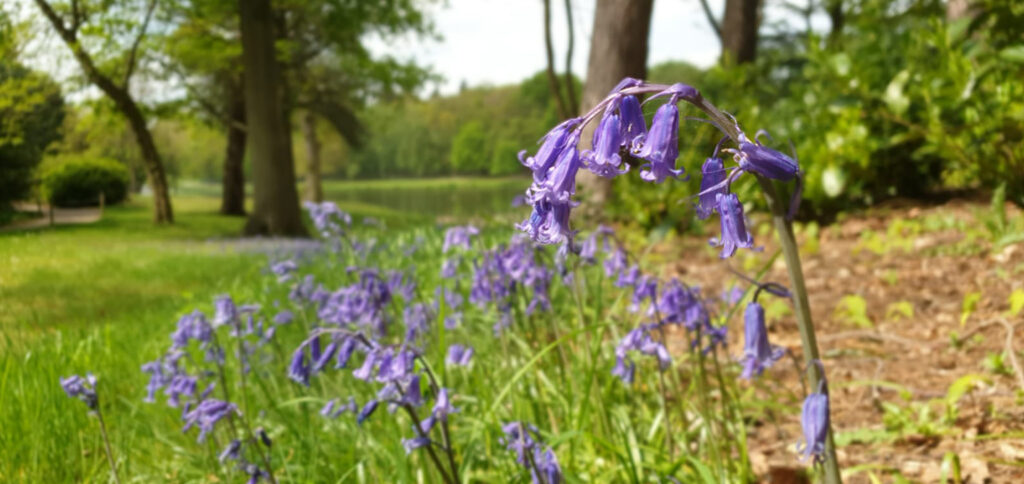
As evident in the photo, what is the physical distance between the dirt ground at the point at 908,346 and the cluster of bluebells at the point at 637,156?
104 centimetres

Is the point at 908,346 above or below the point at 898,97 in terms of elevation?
below

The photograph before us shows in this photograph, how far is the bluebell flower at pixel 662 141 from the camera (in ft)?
2.69

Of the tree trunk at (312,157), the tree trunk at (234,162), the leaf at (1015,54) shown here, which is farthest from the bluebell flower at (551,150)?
the tree trunk at (312,157)

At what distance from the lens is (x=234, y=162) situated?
23062 millimetres

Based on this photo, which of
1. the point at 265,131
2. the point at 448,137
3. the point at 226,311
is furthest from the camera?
the point at 448,137

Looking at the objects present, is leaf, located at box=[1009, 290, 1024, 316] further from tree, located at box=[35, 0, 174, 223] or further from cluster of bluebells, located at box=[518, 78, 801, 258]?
tree, located at box=[35, 0, 174, 223]

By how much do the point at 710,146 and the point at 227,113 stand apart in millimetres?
20838

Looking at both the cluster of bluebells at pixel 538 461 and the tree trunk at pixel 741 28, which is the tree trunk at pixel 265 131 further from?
the cluster of bluebells at pixel 538 461

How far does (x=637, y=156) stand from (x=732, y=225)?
0.48 ft

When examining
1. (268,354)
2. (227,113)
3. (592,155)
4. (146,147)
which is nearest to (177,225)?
(146,147)

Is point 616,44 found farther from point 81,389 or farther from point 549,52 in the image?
point 81,389

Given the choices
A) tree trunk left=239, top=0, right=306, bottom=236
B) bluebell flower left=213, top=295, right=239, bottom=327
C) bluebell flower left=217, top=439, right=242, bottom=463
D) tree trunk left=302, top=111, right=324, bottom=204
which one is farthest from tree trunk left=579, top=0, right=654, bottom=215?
tree trunk left=302, top=111, right=324, bottom=204

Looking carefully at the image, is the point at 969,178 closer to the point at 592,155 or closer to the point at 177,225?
Answer: the point at 592,155

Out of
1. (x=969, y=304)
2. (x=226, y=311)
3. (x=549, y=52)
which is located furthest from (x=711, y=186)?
(x=549, y=52)
